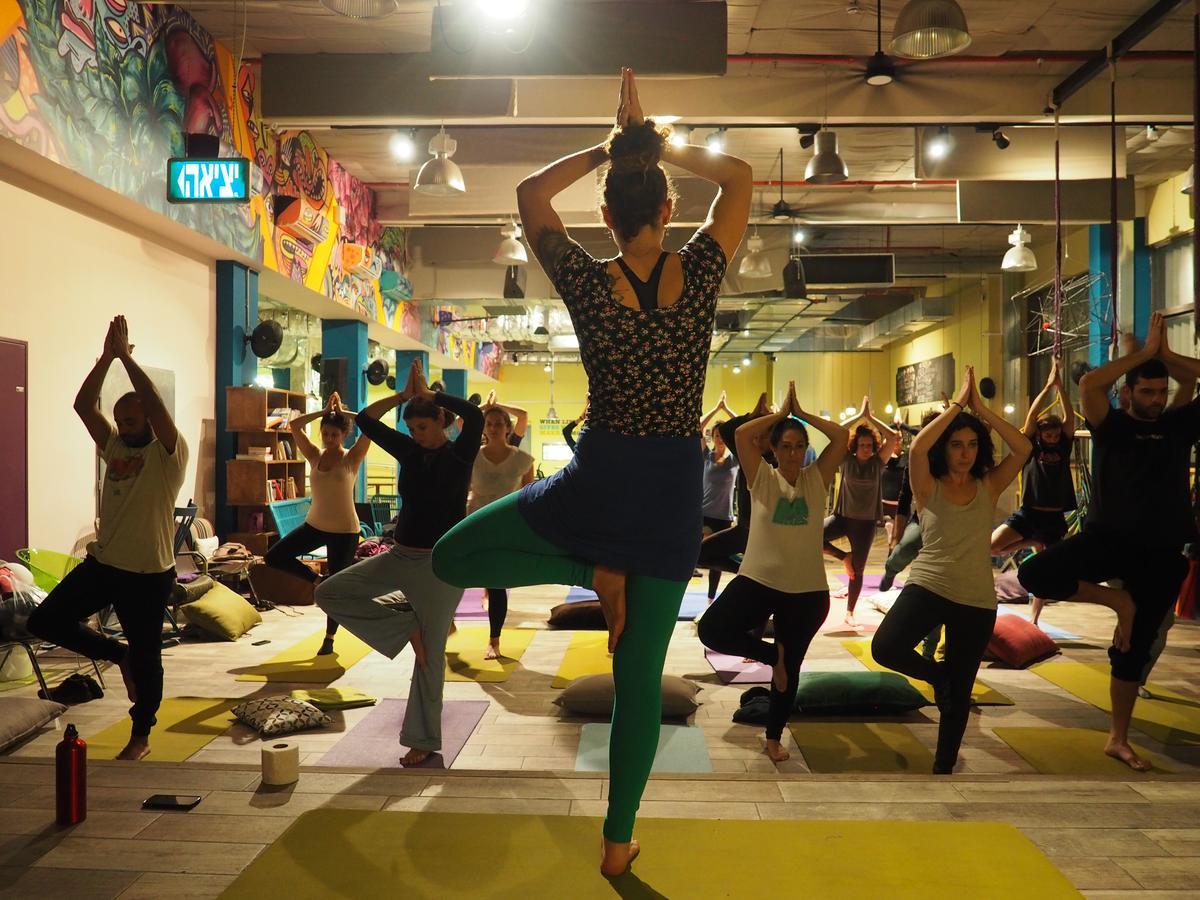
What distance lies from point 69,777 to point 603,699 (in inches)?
98.6

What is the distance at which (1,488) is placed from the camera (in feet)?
19.2

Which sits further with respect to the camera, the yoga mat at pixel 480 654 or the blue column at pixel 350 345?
the blue column at pixel 350 345

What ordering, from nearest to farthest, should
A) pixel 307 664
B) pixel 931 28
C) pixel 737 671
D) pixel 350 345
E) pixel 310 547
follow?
pixel 931 28 < pixel 737 671 < pixel 307 664 < pixel 310 547 < pixel 350 345

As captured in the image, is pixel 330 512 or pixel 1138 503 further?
pixel 330 512

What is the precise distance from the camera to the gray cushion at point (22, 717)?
378cm

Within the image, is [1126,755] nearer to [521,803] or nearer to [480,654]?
[521,803]

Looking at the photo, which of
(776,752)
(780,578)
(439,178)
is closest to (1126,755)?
(776,752)

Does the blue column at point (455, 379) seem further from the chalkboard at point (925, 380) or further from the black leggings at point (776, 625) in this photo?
the black leggings at point (776, 625)

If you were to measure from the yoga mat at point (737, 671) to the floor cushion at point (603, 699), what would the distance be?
2.00 ft

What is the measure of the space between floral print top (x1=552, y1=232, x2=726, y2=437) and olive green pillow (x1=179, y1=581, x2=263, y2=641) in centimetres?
527

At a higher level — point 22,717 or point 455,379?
point 455,379

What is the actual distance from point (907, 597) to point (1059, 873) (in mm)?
1349

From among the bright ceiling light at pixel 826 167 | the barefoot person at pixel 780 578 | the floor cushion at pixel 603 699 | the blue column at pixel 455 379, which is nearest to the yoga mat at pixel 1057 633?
the floor cushion at pixel 603 699

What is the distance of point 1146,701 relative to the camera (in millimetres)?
4875
